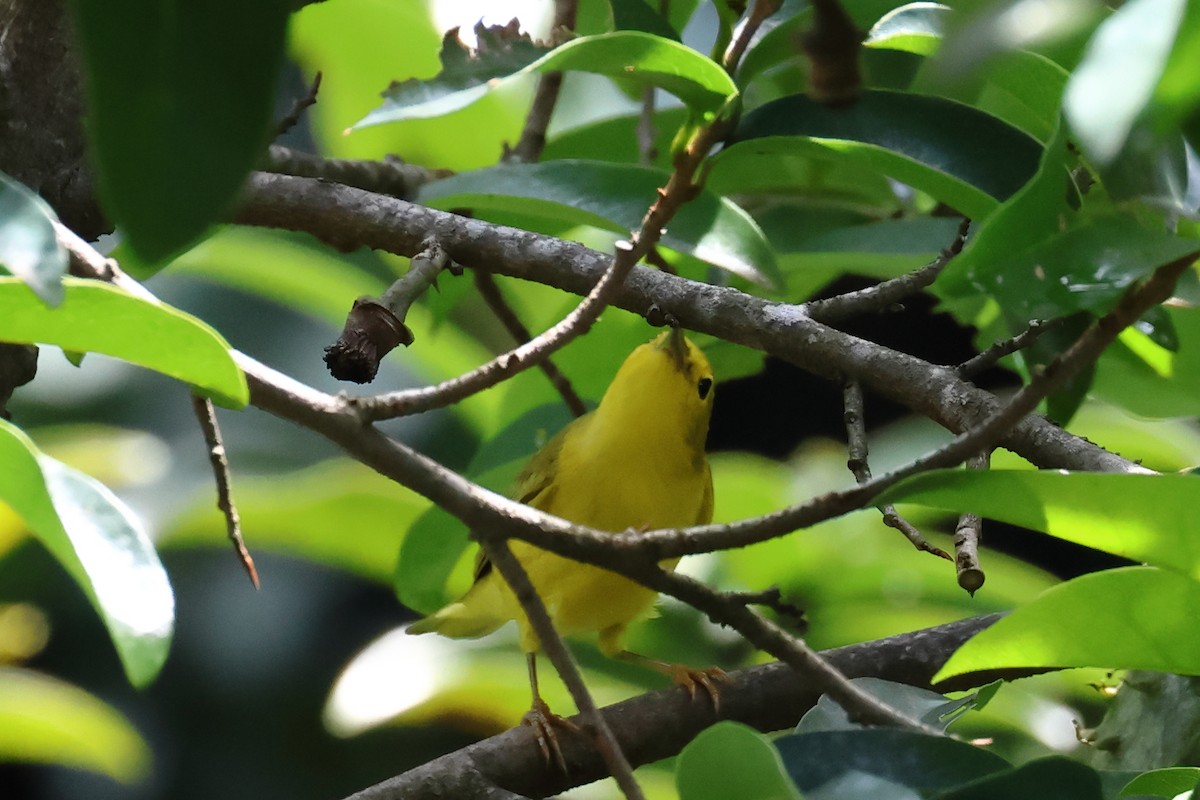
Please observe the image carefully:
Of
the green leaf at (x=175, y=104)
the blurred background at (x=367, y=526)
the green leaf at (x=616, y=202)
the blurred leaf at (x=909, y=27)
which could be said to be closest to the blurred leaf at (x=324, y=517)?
the blurred background at (x=367, y=526)

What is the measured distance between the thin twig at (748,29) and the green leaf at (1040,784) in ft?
1.58

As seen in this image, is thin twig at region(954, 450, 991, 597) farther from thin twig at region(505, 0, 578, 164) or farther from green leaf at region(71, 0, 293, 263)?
thin twig at region(505, 0, 578, 164)

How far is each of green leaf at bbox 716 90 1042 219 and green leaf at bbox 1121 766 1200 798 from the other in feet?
1.49

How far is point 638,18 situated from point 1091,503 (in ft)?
2.32

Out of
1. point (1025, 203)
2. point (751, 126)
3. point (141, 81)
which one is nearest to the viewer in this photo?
point (141, 81)

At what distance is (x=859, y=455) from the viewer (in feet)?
3.56

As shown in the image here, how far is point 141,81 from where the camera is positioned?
455 mm

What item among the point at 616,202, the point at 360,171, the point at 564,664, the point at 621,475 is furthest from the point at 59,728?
the point at 564,664

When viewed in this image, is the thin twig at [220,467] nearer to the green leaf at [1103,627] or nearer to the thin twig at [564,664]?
the thin twig at [564,664]

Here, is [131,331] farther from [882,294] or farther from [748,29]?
[882,294]

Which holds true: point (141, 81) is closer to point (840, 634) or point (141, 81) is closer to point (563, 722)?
point (563, 722)

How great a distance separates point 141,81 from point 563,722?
1.38 metres

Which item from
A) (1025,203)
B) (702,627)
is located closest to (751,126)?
(1025,203)

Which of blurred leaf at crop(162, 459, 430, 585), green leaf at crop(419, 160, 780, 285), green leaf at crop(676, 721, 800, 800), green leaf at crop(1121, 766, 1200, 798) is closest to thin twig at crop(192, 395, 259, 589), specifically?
green leaf at crop(419, 160, 780, 285)
